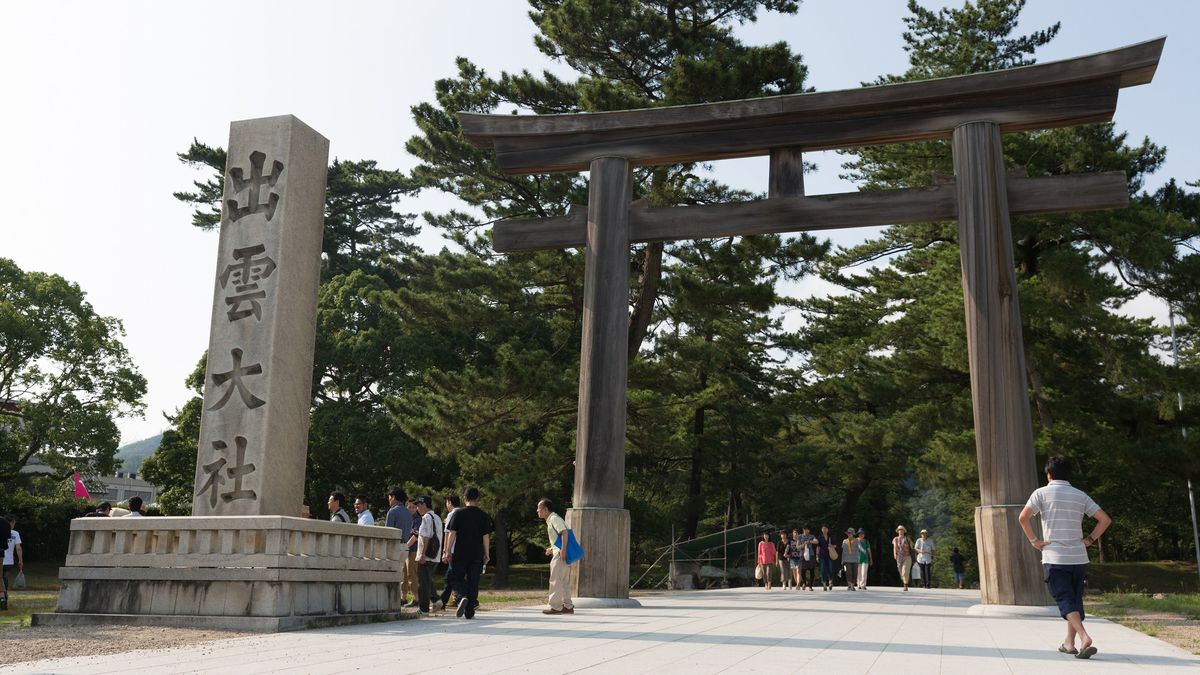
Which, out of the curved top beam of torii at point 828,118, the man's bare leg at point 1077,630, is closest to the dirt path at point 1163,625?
the man's bare leg at point 1077,630

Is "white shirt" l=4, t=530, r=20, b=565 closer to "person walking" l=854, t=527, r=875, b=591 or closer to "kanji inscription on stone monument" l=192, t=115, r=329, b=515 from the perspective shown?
"kanji inscription on stone monument" l=192, t=115, r=329, b=515

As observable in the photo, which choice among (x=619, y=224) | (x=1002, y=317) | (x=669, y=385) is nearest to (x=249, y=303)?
(x=619, y=224)

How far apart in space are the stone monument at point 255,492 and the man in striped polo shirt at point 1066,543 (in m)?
6.35

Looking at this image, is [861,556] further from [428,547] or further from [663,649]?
[663,649]

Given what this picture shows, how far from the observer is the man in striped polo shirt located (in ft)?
23.4

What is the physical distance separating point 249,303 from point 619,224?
536 centimetres

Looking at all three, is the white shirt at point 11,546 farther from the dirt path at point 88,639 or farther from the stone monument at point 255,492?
the dirt path at point 88,639

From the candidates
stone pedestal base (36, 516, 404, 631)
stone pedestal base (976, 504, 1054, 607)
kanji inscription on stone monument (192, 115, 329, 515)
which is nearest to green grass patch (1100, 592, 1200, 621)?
stone pedestal base (976, 504, 1054, 607)

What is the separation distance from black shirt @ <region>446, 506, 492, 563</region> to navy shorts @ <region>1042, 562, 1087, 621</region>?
5811 millimetres

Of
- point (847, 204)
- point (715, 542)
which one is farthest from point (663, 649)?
point (715, 542)

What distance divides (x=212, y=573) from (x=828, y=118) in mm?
9463

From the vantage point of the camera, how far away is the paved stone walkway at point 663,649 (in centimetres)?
596

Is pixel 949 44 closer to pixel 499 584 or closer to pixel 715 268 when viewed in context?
pixel 715 268

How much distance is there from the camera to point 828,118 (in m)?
12.9
